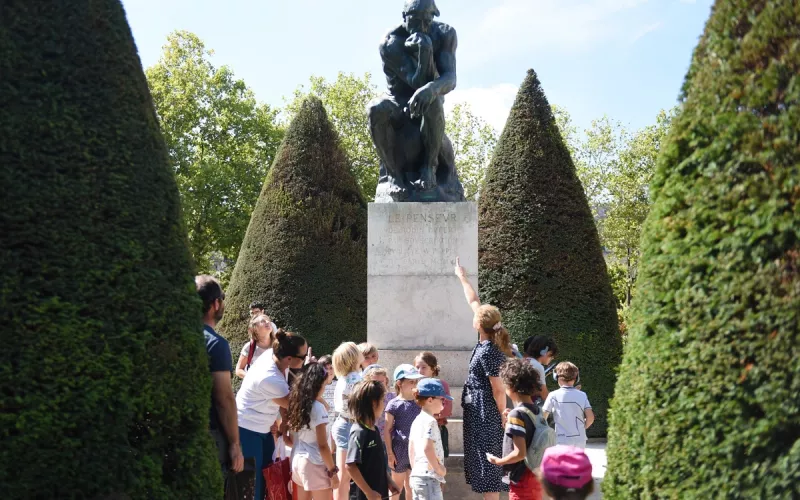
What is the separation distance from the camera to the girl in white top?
6.09 m

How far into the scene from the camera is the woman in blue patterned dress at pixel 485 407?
6711 millimetres

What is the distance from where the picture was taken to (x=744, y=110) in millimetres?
3250

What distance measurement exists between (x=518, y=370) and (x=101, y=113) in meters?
3.22

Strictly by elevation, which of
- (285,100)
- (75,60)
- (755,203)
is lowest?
(755,203)

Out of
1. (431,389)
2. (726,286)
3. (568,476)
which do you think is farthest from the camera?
(431,389)

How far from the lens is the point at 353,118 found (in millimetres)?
35188

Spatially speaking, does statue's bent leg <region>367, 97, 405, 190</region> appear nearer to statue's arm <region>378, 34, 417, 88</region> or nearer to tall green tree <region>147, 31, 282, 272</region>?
statue's arm <region>378, 34, 417, 88</region>

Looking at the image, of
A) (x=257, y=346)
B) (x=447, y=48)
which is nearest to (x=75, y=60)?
(x=257, y=346)

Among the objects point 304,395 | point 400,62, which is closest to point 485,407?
point 304,395

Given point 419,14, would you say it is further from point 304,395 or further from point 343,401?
point 304,395

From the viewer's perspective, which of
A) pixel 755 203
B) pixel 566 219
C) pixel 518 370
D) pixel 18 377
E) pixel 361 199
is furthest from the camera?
pixel 361 199

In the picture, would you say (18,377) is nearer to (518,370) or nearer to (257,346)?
(518,370)

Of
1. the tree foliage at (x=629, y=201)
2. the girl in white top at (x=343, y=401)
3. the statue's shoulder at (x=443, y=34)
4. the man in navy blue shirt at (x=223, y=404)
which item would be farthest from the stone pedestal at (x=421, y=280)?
the tree foliage at (x=629, y=201)

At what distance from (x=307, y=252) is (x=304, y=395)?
29.2ft
